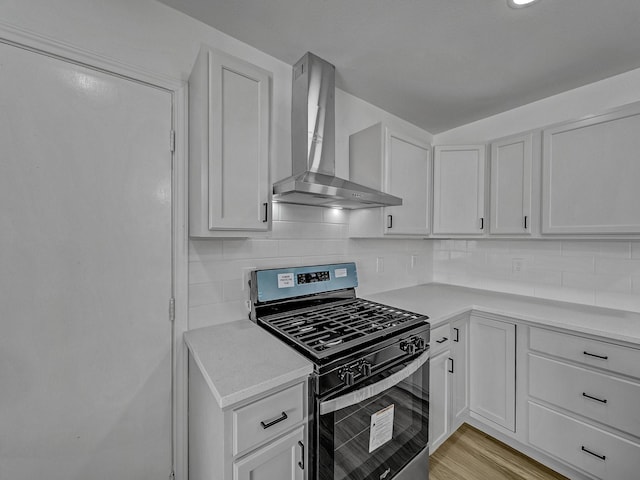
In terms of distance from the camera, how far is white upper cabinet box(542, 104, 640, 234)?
163 centimetres

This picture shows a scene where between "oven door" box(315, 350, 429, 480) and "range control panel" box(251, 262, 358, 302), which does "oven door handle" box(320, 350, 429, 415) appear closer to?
"oven door" box(315, 350, 429, 480)

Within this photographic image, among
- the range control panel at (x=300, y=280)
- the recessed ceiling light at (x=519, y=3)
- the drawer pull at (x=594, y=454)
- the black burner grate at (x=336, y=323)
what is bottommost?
the drawer pull at (x=594, y=454)

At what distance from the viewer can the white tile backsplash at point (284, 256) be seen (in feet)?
4.70

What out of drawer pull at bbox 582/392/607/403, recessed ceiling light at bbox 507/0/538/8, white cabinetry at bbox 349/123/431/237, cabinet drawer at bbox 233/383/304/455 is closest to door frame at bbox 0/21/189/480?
cabinet drawer at bbox 233/383/304/455

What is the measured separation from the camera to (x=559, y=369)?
1.65 metres

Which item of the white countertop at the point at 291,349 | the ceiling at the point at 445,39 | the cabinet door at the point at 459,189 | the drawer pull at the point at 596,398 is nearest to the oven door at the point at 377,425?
the white countertop at the point at 291,349

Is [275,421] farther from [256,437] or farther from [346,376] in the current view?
[346,376]

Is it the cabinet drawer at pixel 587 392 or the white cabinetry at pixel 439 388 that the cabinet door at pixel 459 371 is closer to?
the white cabinetry at pixel 439 388

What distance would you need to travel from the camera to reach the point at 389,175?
200cm

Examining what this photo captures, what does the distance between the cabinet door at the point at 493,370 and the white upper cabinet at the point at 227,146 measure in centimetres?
176

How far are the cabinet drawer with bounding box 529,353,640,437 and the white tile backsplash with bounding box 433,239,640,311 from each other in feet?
2.46

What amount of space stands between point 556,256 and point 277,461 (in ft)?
8.20

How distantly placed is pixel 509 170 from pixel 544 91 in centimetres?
64

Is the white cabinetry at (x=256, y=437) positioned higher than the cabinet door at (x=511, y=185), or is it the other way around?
the cabinet door at (x=511, y=185)
